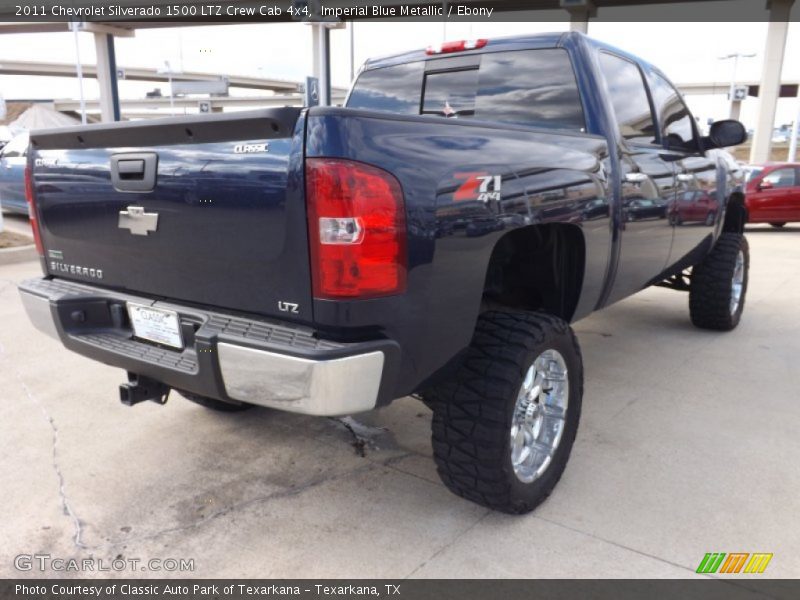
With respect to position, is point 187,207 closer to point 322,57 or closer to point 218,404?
point 218,404

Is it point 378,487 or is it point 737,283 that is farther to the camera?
point 737,283

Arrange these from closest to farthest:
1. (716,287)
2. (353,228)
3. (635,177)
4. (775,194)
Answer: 1. (353,228)
2. (635,177)
3. (716,287)
4. (775,194)

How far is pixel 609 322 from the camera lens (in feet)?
19.3

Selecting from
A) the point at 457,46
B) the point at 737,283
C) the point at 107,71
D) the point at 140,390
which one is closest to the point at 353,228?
the point at 140,390

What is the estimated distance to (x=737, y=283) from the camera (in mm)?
5730

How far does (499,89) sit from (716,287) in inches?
110

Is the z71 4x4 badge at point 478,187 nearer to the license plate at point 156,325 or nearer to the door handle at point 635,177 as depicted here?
the license plate at point 156,325

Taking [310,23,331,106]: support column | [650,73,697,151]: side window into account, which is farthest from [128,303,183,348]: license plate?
[310,23,331,106]: support column

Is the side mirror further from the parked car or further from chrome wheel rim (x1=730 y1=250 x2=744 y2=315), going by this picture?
the parked car

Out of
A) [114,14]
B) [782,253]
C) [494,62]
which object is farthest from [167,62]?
[494,62]

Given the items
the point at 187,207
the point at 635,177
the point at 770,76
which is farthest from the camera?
the point at 770,76

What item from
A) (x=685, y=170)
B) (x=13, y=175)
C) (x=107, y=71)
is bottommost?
(x=13, y=175)

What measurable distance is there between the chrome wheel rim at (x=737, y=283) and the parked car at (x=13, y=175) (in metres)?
10.6

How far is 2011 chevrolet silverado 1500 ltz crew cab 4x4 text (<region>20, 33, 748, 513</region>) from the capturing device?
2.02 meters
